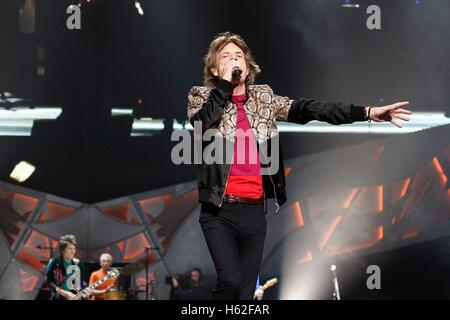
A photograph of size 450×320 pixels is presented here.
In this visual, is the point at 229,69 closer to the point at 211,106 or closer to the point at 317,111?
the point at 211,106

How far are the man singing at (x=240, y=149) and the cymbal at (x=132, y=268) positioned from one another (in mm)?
4368

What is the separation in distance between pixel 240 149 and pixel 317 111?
42 centimetres

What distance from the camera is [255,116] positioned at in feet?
10.9

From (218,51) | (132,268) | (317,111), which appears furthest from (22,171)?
(317,111)

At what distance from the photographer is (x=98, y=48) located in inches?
293

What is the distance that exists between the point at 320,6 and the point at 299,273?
8.91ft

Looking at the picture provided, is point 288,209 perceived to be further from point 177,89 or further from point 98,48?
point 98,48

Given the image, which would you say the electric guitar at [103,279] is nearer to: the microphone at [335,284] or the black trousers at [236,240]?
the microphone at [335,284]

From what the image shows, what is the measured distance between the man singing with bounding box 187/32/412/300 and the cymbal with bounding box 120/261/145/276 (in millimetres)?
4368

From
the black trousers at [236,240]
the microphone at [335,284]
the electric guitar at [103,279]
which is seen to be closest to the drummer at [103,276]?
the electric guitar at [103,279]

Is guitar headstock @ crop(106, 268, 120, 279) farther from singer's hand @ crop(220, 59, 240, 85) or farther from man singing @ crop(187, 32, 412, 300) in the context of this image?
singer's hand @ crop(220, 59, 240, 85)

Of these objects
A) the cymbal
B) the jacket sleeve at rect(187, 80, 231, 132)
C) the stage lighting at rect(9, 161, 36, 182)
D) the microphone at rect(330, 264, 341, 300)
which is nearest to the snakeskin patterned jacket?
the jacket sleeve at rect(187, 80, 231, 132)

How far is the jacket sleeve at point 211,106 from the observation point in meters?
3.22
